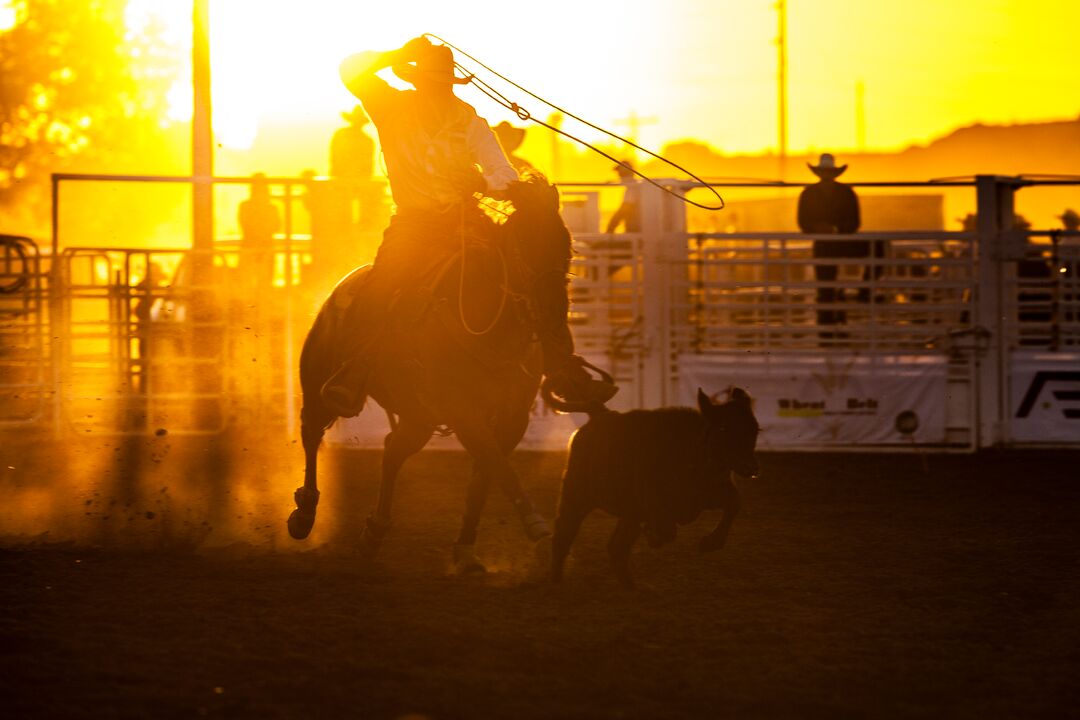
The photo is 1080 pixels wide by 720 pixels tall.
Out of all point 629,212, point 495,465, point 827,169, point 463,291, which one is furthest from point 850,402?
point 463,291

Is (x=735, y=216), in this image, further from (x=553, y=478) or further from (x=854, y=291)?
(x=553, y=478)

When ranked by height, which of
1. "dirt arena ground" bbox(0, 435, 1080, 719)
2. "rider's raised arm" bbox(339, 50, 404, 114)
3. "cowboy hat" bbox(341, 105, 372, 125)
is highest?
"cowboy hat" bbox(341, 105, 372, 125)

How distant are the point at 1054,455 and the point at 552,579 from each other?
265 inches

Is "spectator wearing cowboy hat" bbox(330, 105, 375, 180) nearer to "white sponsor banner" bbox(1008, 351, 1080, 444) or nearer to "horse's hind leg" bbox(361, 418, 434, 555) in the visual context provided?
"horse's hind leg" bbox(361, 418, 434, 555)

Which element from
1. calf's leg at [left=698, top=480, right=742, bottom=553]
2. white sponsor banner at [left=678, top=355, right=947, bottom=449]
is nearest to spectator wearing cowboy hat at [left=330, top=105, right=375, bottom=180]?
white sponsor banner at [left=678, top=355, right=947, bottom=449]

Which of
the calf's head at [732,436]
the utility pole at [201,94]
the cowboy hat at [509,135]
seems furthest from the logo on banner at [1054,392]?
the utility pole at [201,94]

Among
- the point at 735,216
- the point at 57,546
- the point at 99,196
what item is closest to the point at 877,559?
the point at 57,546

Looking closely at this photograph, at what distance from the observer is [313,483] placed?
7.95 meters

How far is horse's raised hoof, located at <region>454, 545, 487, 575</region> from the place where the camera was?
7105mm

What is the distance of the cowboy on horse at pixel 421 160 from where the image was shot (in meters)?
7.06

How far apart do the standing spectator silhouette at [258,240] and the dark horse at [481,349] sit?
5366 millimetres

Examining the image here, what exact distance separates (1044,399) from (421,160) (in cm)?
708

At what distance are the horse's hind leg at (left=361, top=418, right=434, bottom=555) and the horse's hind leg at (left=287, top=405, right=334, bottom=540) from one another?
1.27 feet

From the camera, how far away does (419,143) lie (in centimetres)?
718
